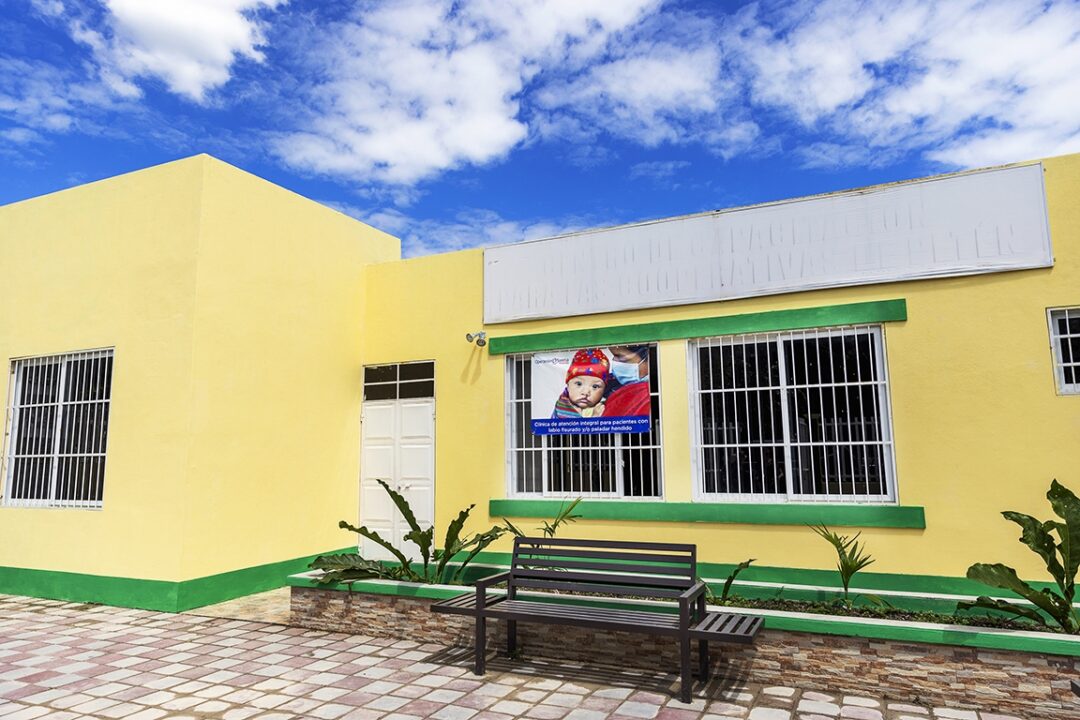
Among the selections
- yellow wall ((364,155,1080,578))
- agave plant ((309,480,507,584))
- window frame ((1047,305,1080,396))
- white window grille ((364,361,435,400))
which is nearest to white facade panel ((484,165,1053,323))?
yellow wall ((364,155,1080,578))

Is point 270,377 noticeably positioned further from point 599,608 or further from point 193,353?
point 599,608

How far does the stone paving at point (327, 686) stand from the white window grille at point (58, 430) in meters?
2.18

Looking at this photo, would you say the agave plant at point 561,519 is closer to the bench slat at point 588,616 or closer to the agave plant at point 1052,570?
the bench slat at point 588,616

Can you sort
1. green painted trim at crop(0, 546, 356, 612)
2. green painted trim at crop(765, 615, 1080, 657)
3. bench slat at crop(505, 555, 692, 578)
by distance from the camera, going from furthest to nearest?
green painted trim at crop(0, 546, 356, 612) → bench slat at crop(505, 555, 692, 578) → green painted trim at crop(765, 615, 1080, 657)

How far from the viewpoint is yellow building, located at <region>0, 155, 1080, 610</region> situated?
6.66 metres

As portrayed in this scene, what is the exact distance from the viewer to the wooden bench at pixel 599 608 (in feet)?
15.8

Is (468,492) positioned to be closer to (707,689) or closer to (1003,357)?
(707,689)

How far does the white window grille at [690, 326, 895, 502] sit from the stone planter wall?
2.42m

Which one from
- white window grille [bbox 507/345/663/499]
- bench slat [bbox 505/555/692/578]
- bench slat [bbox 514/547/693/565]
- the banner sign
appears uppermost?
the banner sign

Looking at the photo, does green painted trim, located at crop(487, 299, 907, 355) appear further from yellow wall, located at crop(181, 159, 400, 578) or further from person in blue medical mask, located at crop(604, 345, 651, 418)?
yellow wall, located at crop(181, 159, 400, 578)

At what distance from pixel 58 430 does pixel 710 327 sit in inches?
304

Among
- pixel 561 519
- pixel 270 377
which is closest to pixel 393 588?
pixel 561 519

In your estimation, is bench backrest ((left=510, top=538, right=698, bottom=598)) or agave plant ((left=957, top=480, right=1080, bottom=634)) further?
bench backrest ((left=510, top=538, right=698, bottom=598))

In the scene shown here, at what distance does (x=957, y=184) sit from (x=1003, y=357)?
5.55ft
